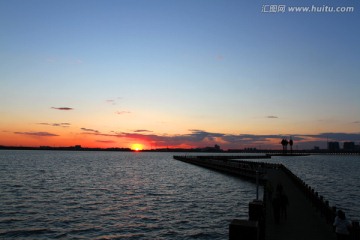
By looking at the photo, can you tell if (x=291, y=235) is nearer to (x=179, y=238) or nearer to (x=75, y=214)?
(x=179, y=238)

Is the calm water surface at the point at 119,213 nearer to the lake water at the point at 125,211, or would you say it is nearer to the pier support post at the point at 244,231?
the lake water at the point at 125,211

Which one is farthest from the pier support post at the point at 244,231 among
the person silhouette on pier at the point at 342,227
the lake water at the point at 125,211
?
the lake water at the point at 125,211

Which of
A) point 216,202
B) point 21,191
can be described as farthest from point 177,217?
point 21,191

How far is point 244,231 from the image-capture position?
11531 millimetres

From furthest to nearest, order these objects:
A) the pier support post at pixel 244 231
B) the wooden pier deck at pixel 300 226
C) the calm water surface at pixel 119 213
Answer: the calm water surface at pixel 119 213
the wooden pier deck at pixel 300 226
the pier support post at pixel 244 231

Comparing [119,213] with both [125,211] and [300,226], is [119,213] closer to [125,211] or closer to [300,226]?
[125,211]

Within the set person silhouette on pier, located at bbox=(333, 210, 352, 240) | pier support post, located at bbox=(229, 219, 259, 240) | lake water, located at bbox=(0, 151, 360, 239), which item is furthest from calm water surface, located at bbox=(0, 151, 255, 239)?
pier support post, located at bbox=(229, 219, 259, 240)

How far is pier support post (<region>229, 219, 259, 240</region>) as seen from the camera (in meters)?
11.5

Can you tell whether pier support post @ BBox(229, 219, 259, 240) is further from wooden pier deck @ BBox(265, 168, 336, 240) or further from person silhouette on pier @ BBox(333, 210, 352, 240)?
wooden pier deck @ BBox(265, 168, 336, 240)

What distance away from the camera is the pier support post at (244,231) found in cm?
1147

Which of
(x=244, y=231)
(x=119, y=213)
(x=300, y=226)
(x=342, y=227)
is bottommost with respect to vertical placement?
(x=119, y=213)

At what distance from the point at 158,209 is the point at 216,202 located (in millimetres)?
7152

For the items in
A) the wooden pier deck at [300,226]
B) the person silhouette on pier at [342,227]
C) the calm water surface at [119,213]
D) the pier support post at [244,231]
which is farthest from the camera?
the calm water surface at [119,213]

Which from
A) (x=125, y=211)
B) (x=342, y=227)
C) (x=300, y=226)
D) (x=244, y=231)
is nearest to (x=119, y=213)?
(x=125, y=211)
